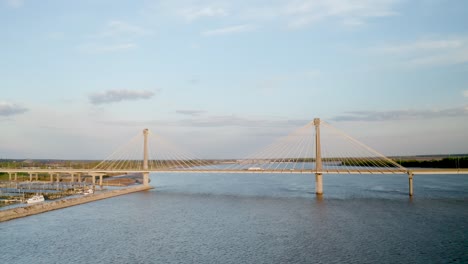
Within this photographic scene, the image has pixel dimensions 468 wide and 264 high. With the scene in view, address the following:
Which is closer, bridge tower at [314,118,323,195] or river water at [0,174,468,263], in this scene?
river water at [0,174,468,263]

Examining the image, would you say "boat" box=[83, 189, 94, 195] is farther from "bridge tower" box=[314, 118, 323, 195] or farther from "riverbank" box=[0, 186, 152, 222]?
"bridge tower" box=[314, 118, 323, 195]

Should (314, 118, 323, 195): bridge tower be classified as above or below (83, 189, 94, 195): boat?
above

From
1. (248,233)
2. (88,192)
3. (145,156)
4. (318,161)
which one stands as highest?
(145,156)

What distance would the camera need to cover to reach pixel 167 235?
78.6 ft

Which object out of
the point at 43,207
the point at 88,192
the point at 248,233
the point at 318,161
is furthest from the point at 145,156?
the point at 248,233

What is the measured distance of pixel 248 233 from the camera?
24266 mm

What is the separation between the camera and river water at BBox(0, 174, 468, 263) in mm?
19125

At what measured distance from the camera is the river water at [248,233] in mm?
19125

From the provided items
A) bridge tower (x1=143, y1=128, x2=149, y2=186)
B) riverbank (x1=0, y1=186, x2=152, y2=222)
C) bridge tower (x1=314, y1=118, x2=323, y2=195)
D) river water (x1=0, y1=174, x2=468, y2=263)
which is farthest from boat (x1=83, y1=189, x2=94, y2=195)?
bridge tower (x1=314, y1=118, x2=323, y2=195)

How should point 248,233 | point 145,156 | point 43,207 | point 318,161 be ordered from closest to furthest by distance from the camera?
point 248,233 → point 43,207 → point 318,161 → point 145,156

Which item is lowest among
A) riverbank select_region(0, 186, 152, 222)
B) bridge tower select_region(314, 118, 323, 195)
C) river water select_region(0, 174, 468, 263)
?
river water select_region(0, 174, 468, 263)

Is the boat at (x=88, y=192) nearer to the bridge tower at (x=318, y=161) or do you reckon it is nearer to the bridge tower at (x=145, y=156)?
the bridge tower at (x=145, y=156)

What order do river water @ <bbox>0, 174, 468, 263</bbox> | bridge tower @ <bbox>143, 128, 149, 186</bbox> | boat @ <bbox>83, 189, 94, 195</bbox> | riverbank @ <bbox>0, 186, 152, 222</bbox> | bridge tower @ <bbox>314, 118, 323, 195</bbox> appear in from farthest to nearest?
1. bridge tower @ <bbox>143, 128, 149, 186</bbox>
2. boat @ <bbox>83, 189, 94, 195</bbox>
3. bridge tower @ <bbox>314, 118, 323, 195</bbox>
4. riverbank @ <bbox>0, 186, 152, 222</bbox>
5. river water @ <bbox>0, 174, 468, 263</bbox>

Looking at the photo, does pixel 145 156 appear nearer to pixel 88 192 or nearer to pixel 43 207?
pixel 88 192
